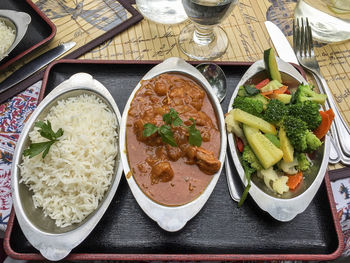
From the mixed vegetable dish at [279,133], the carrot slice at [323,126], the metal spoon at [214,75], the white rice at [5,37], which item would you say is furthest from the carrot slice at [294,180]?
the white rice at [5,37]

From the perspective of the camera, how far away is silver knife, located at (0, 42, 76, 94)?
7.71 feet

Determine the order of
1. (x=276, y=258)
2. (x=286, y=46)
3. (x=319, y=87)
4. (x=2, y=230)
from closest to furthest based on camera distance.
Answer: (x=276, y=258) → (x=2, y=230) → (x=319, y=87) → (x=286, y=46)

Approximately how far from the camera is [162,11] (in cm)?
282

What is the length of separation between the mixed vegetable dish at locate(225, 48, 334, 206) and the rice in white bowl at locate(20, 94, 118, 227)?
90cm

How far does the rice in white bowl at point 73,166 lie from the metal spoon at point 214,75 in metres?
0.84

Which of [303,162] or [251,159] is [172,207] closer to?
[251,159]

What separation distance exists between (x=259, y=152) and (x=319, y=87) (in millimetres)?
1085

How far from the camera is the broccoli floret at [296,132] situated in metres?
1.79

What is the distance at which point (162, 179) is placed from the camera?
1.76 meters

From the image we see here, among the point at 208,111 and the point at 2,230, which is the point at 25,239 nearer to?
the point at 2,230

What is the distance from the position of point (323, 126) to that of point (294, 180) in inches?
16.8

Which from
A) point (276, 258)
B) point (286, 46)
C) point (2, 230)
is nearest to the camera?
point (276, 258)

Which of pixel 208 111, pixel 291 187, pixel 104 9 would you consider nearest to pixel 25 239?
pixel 208 111

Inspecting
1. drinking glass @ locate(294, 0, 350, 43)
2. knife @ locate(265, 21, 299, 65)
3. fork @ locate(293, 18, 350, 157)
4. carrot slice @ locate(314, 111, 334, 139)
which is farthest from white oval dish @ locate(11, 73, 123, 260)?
drinking glass @ locate(294, 0, 350, 43)
